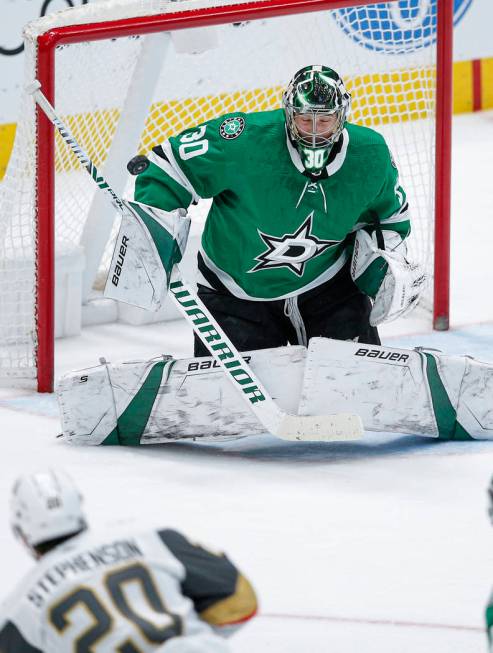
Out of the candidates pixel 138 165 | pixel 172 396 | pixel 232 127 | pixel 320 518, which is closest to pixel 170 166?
pixel 138 165

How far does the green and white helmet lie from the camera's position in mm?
3670

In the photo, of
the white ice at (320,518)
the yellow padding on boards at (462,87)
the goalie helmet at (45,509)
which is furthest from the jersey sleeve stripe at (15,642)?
the yellow padding on boards at (462,87)

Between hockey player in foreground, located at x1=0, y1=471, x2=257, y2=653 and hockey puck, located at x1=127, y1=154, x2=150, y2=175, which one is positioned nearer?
hockey player in foreground, located at x1=0, y1=471, x2=257, y2=653

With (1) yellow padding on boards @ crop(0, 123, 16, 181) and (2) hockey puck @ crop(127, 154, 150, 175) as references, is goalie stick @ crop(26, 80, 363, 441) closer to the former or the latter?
(2) hockey puck @ crop(127, 154, 150, 175)

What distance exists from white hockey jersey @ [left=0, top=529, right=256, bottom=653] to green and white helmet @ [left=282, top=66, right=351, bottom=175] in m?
1.65

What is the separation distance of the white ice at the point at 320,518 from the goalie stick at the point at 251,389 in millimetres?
84

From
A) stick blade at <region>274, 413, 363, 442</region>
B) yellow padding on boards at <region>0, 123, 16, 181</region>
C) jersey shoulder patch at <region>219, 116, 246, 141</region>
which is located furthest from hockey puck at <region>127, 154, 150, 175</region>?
yellow padding on boards at <region>0, 123, 16, 181</region>

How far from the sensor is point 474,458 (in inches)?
148

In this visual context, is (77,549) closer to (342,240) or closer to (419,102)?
(342,240)

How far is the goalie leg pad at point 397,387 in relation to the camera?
3783 millimetres

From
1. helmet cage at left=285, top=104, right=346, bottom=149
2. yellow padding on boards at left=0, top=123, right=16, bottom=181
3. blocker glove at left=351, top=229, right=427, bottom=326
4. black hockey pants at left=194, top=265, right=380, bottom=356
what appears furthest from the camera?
yellow padding on boards at left=0, top=123, right=16, bottom=181

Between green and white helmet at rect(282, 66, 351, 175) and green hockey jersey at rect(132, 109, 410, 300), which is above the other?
green and white helmet at rect(282, 66, 351, 175)

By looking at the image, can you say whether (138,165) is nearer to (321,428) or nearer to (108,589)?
(321,428)

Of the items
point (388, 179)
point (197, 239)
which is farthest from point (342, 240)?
point (197, 239)
